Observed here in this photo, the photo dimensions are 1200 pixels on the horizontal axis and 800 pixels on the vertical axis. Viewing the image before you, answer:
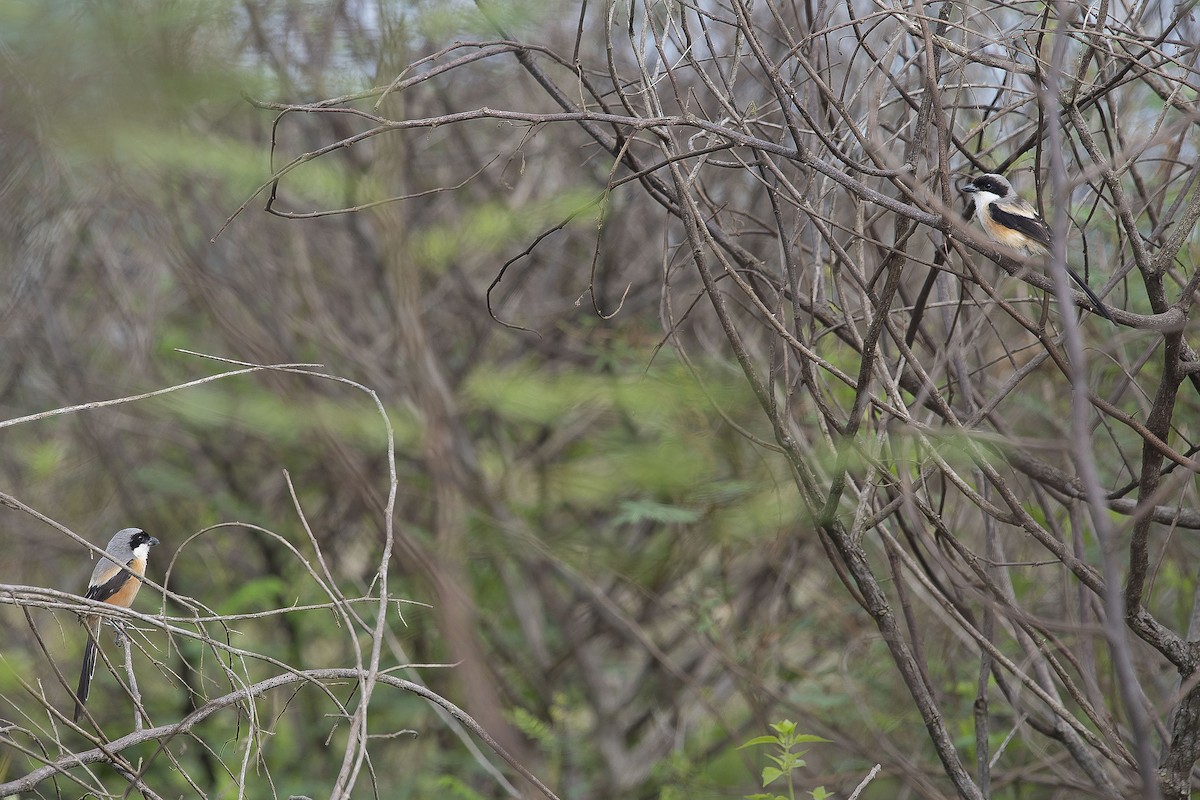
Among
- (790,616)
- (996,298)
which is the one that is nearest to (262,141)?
(790,616)

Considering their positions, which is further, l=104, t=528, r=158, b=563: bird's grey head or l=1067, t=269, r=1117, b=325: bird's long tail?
l=104, t=528, r=158, b=563: bird's grey head

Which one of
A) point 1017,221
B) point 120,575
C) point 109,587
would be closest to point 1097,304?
point 1017,221

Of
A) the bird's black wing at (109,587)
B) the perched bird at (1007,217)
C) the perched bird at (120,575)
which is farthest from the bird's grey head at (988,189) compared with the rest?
the bird's black wing at (109,587)

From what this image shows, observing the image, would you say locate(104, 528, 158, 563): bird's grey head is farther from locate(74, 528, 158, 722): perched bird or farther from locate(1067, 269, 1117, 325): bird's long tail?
locate(1067, 269, 1117, 325): bird's long tail

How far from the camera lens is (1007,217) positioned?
12.7 ft

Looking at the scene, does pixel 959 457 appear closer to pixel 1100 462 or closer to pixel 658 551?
pixel 1100 462

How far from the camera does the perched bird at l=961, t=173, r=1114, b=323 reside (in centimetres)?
376

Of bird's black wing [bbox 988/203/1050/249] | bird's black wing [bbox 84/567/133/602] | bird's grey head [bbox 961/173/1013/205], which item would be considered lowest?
bird's black wing [bbox 84/567/133/602]

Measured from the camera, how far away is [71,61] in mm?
3936

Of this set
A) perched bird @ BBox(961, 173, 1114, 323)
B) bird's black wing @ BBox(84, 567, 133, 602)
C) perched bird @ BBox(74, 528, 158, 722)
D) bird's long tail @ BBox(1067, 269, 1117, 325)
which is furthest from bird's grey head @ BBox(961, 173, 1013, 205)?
bird's black wing @ BBox(84, 567, 133, 602)

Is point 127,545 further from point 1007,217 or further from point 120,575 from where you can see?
point 1007,217

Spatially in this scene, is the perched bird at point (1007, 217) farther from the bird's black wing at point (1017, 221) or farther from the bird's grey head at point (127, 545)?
the bird's grey head at point (127, 545)

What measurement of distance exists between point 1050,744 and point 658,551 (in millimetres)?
2308

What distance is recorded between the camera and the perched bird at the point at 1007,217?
148 inches
